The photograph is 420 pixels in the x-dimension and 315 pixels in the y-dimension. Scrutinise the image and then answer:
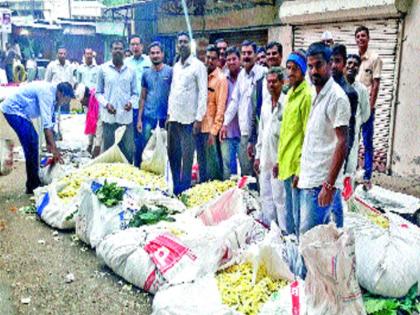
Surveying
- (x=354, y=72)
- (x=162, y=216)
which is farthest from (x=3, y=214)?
(x=354, y=72)

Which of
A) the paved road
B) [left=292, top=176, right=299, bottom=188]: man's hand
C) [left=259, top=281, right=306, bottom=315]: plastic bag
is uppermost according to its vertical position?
[left=292, top=176, right=299, bottom=188]: man's hand

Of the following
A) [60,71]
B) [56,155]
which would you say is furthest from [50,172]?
[60,71]

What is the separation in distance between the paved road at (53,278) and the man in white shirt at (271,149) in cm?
151

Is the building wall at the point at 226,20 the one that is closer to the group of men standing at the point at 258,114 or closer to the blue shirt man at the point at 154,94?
the group of men standing at the point at 258,114

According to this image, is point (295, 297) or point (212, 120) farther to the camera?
point (212, 120)

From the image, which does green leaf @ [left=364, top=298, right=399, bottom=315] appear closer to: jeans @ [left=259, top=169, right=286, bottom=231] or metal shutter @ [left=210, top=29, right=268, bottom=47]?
jeans @ [left=259, top=169, right=286, bottom=231]

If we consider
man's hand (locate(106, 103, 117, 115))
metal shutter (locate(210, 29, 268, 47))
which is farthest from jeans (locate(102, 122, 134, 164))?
metal shutter (locate(210, 29, 268, 47))

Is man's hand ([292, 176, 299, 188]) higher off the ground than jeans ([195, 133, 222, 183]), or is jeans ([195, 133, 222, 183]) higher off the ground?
man's hand ([292, 176, 299, 188])

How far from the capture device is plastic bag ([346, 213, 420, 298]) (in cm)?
366

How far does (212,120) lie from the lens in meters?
6.46

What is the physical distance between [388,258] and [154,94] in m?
3.87

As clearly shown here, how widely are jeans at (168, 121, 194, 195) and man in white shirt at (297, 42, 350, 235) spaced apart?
280cm

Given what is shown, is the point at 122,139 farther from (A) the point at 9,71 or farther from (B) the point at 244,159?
(A) the point at 9,71

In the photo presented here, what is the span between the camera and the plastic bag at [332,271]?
2.88 metres
